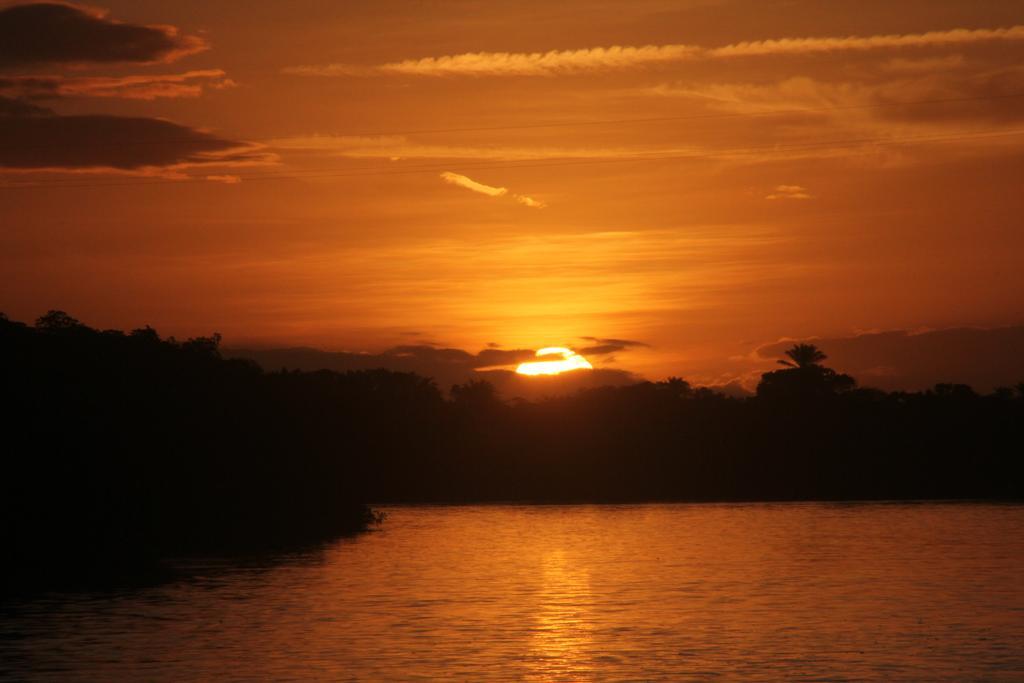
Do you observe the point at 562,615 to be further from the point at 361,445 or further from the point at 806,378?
the point at 806,378

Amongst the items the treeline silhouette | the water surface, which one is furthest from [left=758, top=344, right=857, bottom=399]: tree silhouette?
the water surface

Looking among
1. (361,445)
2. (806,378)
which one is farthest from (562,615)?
(806,378)

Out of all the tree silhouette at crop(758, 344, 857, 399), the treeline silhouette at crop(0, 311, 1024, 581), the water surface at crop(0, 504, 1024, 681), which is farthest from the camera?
the tree silhouette at crop(758, 344, 857, 399)

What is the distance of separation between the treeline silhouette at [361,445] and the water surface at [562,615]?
31.1 feet

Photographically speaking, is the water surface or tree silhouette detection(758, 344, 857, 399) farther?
tree silhouette detection(758, 344, 857, 399)

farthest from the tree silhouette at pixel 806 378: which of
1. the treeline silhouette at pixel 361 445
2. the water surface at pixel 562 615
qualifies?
the water surface at pixel 562 615

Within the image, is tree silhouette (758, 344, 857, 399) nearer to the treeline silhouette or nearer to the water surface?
the treeline silhouette

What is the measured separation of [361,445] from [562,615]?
84.8 metres

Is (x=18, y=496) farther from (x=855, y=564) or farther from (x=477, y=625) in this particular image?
(x=855, y=564)

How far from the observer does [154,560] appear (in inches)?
3086

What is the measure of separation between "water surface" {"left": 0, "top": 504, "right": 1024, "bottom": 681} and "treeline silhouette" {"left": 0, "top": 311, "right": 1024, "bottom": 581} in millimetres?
9466

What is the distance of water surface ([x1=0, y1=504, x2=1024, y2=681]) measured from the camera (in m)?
39.3

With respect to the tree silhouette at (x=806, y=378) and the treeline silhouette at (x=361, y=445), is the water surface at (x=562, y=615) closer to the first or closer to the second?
the treeline silhouette at (x=361, y=445)

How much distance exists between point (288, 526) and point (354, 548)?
49.7 ft
